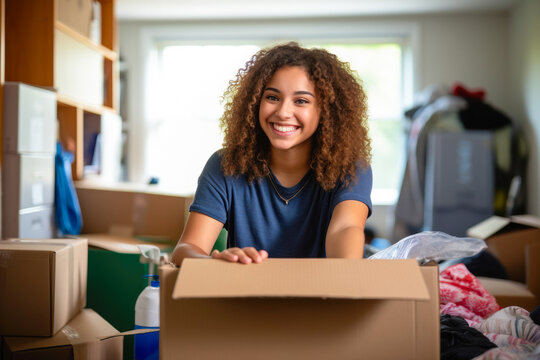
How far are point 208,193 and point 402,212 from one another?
3648 mm

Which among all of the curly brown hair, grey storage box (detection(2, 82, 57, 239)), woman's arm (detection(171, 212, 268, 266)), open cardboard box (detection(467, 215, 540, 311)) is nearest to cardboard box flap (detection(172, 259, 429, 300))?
woman's arm (detection(171, 212, 268, 266))

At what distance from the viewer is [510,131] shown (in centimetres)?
462

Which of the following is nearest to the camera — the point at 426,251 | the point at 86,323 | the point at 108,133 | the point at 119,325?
the point at 426,251

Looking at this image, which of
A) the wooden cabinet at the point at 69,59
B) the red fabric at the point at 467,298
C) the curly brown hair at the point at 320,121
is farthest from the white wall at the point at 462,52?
the curly brown hair at the point at 320,121

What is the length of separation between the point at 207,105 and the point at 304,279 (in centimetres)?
480

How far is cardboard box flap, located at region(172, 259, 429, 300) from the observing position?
0.79 m

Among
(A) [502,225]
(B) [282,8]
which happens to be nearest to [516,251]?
(A) [502,225]

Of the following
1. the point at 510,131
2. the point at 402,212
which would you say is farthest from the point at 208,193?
the point at 510,131

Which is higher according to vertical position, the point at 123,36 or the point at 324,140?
the point at 123,36

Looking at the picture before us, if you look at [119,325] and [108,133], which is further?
[108,133]

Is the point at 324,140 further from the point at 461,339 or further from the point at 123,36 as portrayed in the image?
the point at 123,36

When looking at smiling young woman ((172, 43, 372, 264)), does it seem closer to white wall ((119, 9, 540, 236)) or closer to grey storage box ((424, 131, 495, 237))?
grey storage box ((424, 131, 495, 237))

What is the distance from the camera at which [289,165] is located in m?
1.50

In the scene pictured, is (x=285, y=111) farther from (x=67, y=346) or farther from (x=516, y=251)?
(x=516, y=251)
